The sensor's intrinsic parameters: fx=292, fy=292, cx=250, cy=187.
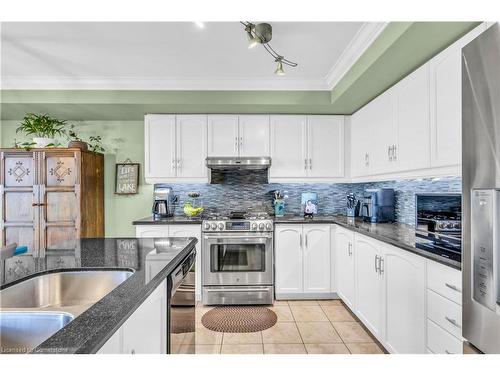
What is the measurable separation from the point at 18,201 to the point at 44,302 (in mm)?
2738

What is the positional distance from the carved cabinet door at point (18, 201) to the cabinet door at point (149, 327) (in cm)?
284

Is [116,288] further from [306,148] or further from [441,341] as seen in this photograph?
[306,148]

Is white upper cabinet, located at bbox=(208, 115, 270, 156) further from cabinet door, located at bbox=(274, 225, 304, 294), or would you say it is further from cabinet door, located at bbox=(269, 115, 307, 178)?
cabinet door, located at bbox=(274, 225, 304, 294)

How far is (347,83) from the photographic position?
2.83m

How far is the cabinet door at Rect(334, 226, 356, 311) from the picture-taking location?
2.92 metres

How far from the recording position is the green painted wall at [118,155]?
403 cm

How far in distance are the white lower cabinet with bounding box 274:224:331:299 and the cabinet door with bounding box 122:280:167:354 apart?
215cm

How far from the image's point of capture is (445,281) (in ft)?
5.12

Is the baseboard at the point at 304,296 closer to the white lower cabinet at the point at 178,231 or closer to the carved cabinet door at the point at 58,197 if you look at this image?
the white lower cabinet at the point at 178,231
